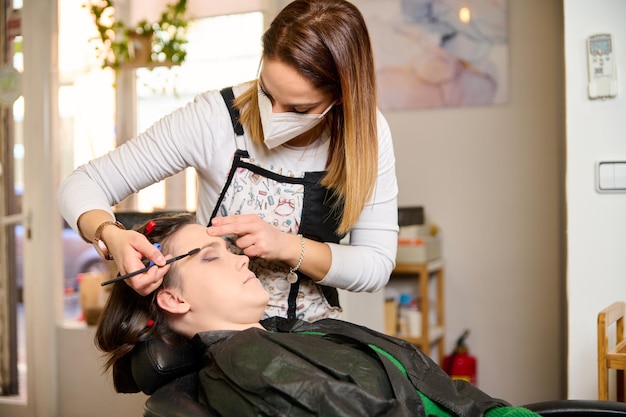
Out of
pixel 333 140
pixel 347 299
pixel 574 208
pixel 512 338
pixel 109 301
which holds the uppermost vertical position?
pixel 333 140

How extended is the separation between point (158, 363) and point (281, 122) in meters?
0.56

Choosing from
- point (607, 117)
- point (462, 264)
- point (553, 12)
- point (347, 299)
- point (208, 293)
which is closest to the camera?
point (208, 293)

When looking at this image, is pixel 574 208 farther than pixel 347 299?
No

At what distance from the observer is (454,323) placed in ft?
12.6

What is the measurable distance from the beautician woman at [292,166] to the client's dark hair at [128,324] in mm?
120

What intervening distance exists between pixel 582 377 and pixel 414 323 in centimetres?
135

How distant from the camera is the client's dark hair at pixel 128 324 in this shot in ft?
4.74

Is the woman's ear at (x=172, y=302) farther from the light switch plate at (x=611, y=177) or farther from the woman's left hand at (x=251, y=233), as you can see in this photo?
the light switch plate at (x=611, y=177)

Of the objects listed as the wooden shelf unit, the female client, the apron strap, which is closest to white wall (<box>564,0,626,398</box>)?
the female client

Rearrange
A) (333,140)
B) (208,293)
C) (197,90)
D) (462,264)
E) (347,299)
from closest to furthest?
(208,293)
(333,140)
(347,299)
(462,264)
(197,90)

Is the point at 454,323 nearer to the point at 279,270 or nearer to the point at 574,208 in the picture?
the point at 574,208

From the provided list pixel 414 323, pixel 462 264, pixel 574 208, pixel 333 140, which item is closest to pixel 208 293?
pixel 333 140

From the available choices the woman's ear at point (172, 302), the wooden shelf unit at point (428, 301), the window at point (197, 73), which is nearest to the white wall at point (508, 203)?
the wooden shelf unit at point (428, 301)

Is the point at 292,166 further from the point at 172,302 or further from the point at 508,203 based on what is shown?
the point at 508,203
